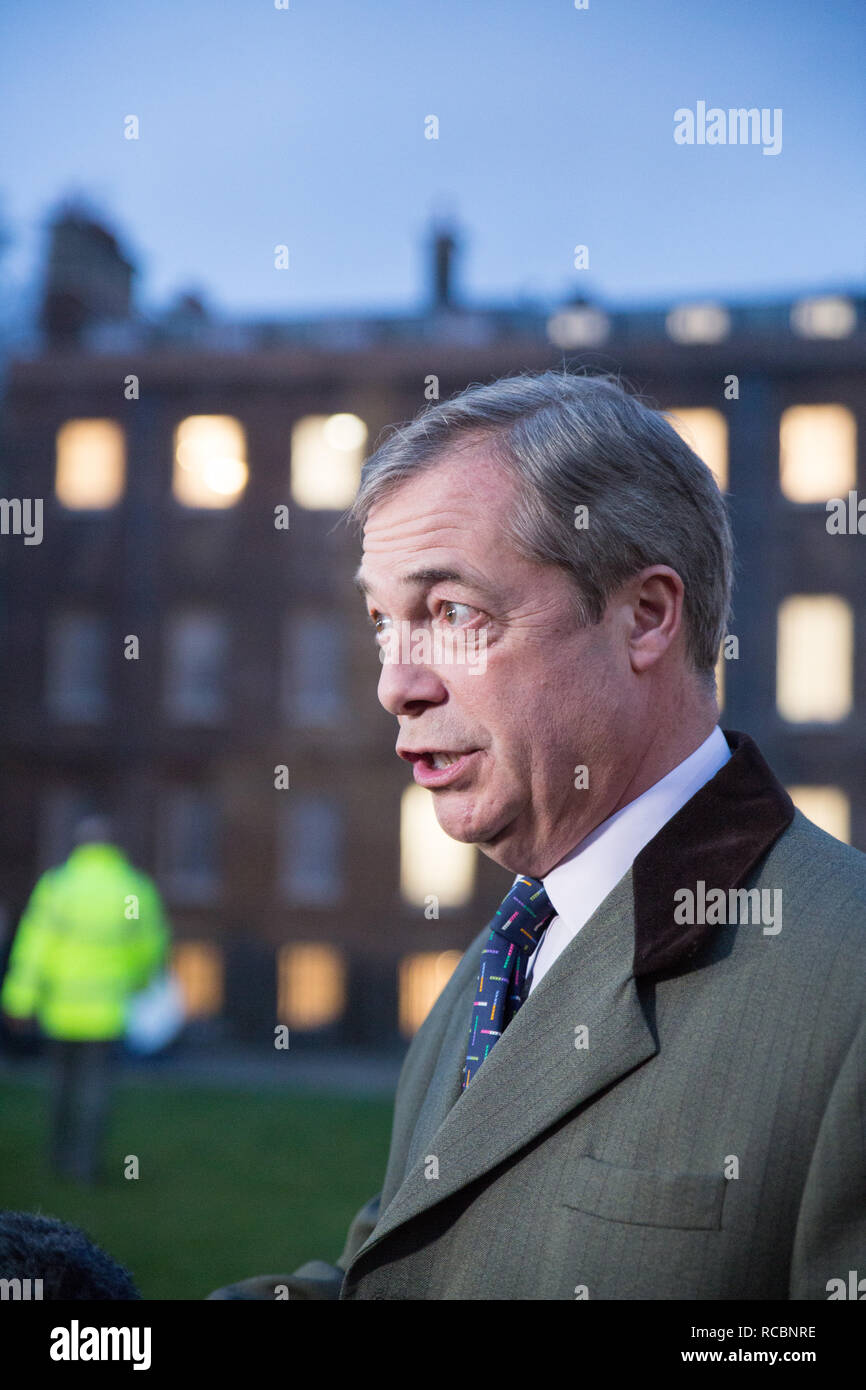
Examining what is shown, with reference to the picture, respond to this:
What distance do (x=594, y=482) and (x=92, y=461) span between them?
67.9 feet

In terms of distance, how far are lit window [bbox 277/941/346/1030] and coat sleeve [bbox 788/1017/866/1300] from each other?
19148 millimetres

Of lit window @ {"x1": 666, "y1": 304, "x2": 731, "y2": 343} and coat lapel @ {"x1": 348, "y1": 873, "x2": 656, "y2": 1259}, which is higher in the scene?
lit window @ {"x1": 666, "y1": 304, "x2": 731, "y2": 343}

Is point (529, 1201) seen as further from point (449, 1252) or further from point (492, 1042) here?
point (492, 1042)

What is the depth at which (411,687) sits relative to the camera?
5.90 feet

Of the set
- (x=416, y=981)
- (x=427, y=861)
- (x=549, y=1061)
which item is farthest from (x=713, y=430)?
(x=549, y=1061)

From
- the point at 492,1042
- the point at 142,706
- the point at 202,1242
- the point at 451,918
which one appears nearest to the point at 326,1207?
the point at 202,1242

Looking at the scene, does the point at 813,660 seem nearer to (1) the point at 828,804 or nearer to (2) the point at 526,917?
(1) the point at 828,804

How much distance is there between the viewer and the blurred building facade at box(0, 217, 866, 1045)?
745 inches

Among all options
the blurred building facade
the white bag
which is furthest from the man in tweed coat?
the blurred building facade

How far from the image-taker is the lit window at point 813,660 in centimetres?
1894

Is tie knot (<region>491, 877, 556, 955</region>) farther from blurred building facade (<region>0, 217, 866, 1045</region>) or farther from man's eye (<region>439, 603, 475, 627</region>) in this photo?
blurred building facade (<region>0, 217, 866, 1045</region>)

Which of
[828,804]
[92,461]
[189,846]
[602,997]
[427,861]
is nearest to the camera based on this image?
[602,997]

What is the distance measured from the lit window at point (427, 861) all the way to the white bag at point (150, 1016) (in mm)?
11460
